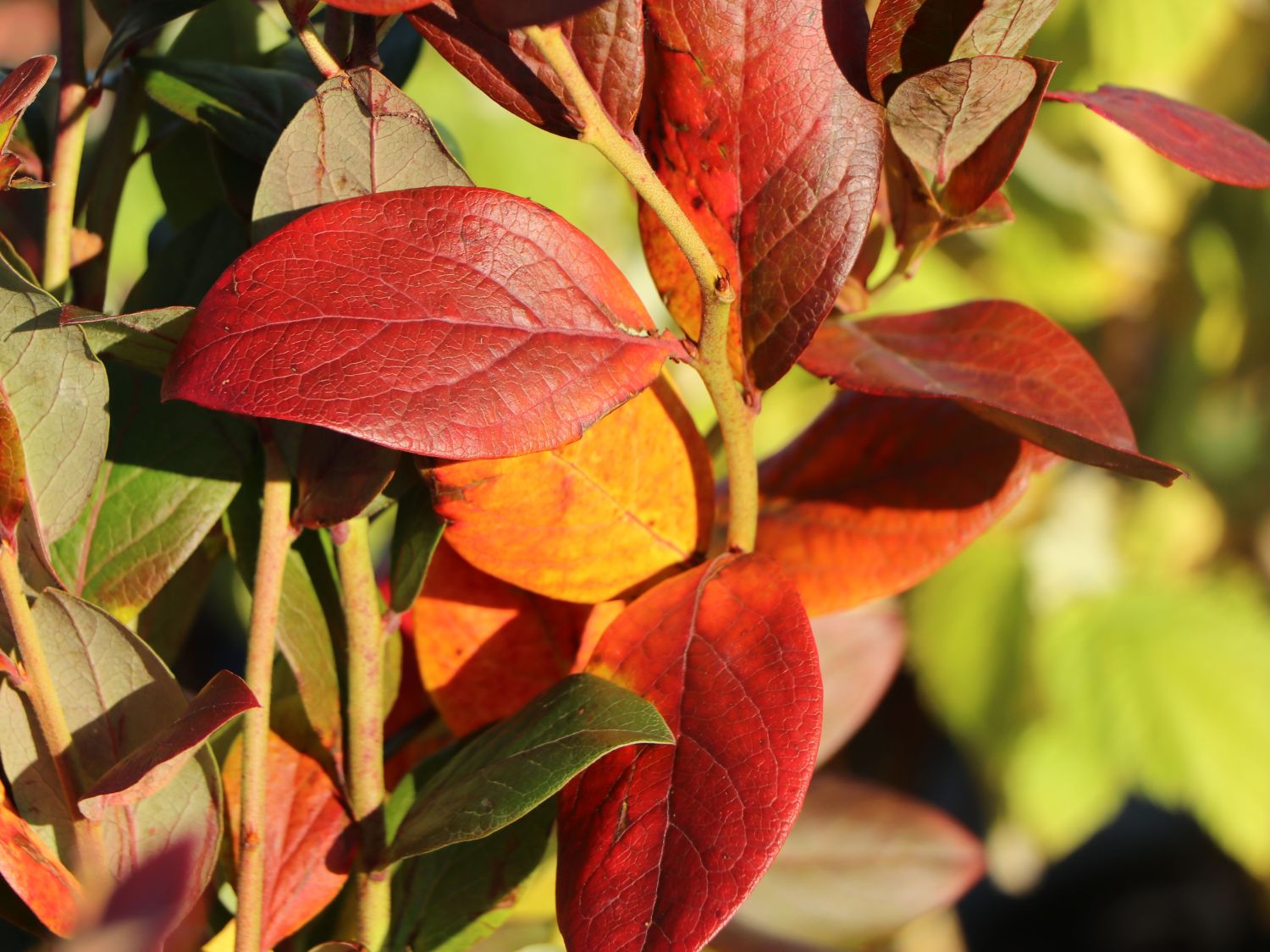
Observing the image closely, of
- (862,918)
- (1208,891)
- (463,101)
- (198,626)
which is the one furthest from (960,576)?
(198,626)

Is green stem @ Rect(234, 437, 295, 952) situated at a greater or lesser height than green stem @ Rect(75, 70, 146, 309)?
lesser

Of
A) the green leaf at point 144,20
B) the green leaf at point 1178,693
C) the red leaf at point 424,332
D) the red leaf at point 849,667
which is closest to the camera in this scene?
the red leaf at point 424,332

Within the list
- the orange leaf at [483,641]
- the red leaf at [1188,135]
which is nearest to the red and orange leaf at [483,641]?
the orange leaf at [483,641]

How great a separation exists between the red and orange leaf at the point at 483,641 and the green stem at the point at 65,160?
0.14 meters

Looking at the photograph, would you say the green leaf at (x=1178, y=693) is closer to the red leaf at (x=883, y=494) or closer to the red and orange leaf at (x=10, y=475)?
the red leaf at (x=883, y=494)

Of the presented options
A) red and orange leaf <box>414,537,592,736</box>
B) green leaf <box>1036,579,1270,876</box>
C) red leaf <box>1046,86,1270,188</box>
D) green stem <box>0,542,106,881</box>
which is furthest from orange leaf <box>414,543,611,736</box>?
green leaf <box>1036,579,1270,876</box>

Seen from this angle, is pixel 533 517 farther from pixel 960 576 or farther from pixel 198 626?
pixel 198 626

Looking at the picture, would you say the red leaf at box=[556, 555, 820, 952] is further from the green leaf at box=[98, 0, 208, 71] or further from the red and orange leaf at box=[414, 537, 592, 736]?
the green leaf at box=[98, 0, 208, 71]

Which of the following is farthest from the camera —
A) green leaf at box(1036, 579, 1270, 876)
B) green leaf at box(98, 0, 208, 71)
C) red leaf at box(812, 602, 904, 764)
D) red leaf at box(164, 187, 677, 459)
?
green leaf at box(1036, 579, 1270, 876)

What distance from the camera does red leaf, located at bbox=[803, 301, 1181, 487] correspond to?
0.99 feet

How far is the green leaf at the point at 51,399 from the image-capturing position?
270 millimetres

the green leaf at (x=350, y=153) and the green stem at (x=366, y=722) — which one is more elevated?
the green leaf at (x=350, y=153)

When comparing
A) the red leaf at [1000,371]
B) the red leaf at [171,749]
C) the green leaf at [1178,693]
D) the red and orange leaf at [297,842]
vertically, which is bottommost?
the green leaf at [1178,693]

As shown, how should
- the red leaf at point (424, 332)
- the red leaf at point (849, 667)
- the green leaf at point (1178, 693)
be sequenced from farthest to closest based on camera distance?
the green leaf at point (1178, 693) < the red leaf at point (849, 667) < the red leaf at point (424, 332)
